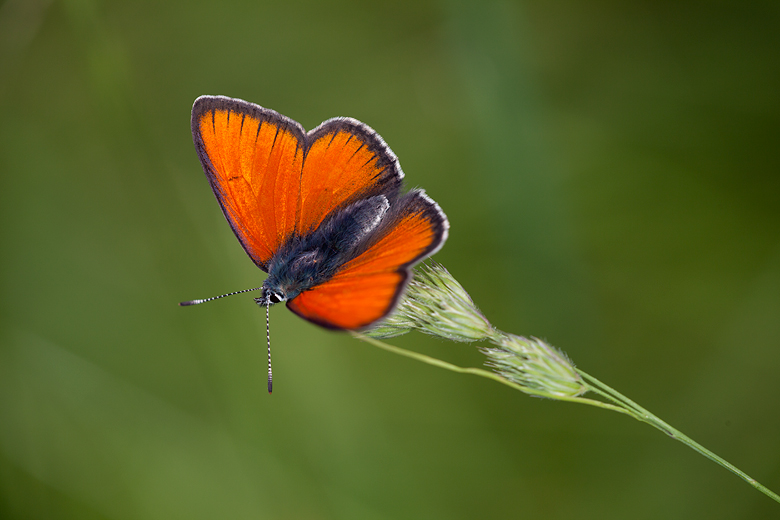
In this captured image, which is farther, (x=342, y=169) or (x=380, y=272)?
(x=342, y=169)

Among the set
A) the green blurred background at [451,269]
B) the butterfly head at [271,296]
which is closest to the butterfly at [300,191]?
the butterfly head at [271,296]

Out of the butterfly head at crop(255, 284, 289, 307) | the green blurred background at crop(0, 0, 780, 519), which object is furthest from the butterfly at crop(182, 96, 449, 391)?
the green blurred background at crop(0, 0, 780, 519)

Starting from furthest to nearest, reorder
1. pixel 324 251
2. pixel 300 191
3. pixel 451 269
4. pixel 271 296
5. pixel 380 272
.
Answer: pixel 451 269
pixel 300 191
pixel 324 251
pixel 271 296
pixel 380 272

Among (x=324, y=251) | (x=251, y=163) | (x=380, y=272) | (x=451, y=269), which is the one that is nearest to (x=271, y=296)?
(x=324, y=251)

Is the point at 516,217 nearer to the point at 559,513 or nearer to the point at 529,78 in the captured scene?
the point at 529,78

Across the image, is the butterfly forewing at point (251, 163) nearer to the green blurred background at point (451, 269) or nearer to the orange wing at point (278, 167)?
the orange wing at point (278, 167)

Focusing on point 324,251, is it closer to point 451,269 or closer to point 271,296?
point 271,296

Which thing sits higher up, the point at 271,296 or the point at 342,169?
the point at 342,169

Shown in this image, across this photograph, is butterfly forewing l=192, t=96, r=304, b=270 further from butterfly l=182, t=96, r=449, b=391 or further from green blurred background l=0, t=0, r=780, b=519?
green blurred background l=0, t=0, r=780, b=519

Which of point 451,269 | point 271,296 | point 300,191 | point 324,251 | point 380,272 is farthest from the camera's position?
point 451,269
